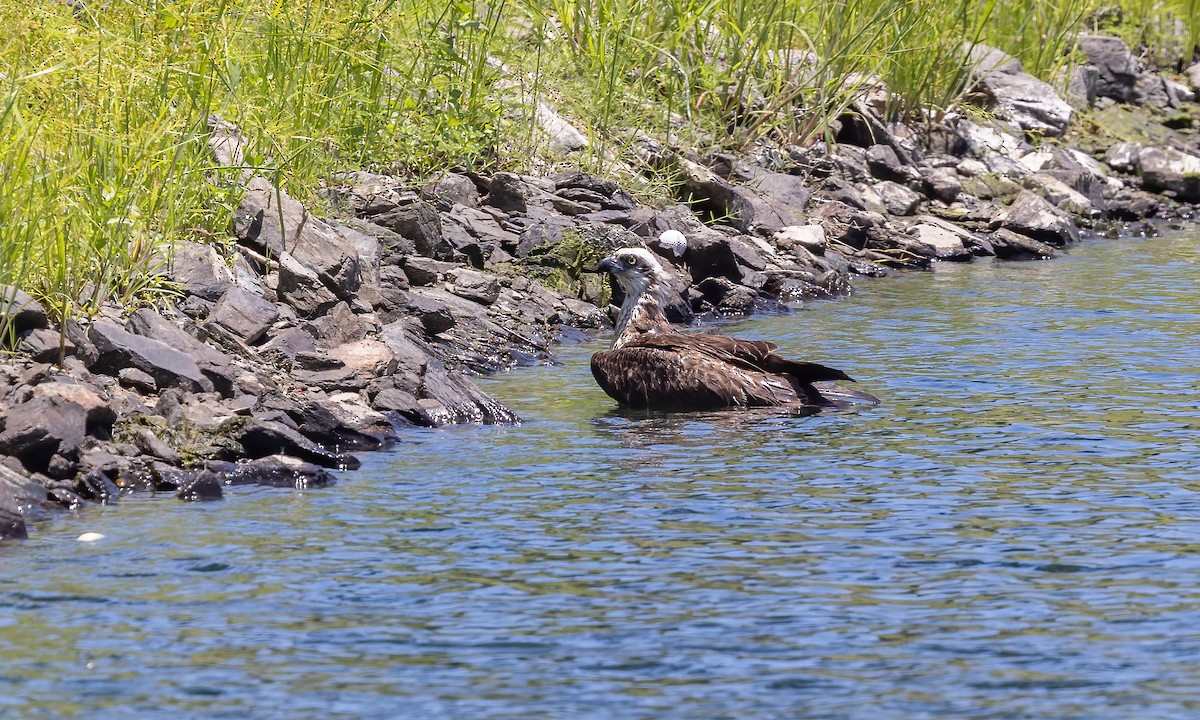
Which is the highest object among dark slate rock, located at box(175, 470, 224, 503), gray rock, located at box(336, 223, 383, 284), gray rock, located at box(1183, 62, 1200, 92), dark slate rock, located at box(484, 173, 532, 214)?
gray rock, located at box(1183, 62, 1200, 92)

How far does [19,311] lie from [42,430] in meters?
1.03

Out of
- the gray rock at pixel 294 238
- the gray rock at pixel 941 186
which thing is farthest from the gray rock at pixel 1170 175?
the gray rock at pixel 294 238

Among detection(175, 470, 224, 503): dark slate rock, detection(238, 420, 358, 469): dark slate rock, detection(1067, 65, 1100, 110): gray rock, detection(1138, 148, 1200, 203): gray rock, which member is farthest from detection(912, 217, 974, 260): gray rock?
detection(175, 470, 224, 503): dark slate rock

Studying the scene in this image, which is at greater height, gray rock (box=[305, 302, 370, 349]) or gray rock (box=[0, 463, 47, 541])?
gray rock (box=[305, 302, 370, 349])

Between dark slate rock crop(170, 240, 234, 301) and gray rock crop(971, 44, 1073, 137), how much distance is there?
12559 mm

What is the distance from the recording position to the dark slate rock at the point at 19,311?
328 inches

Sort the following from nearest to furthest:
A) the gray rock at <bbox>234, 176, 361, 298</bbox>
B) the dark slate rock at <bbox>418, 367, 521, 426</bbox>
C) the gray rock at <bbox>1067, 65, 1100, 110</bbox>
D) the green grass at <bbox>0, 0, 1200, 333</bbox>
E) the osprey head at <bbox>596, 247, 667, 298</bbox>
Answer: the green grass at <bbox>0, 0, 1200, 333</bbox>
the dark slate rock at <bbox>418, 367, 521, 426</bbox>
the gray rock at <bbox>234, 176, 361, 298</bbox>
the osprey head at <bbox>596, 247, 667, 298</bbox>
the gray rock at <bbox>1067, 65, 1100, 110</bbox>

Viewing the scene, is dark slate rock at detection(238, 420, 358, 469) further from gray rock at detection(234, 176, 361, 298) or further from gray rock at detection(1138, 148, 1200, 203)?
A: gray rock at detection(1138, 148, 1200, 203)

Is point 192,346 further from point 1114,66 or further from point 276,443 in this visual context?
point 1114,66

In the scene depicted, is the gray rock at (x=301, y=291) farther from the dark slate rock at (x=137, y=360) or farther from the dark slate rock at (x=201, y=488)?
the dark slate rock at (x=201, y=488)

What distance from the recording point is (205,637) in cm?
586

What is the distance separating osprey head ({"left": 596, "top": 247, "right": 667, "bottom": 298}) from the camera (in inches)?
470

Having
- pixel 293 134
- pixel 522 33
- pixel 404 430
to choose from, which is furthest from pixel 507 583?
pixel 522 33

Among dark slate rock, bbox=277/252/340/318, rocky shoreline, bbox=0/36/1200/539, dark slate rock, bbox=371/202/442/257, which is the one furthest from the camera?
dark slate rock, bbox=371/202/442/257
